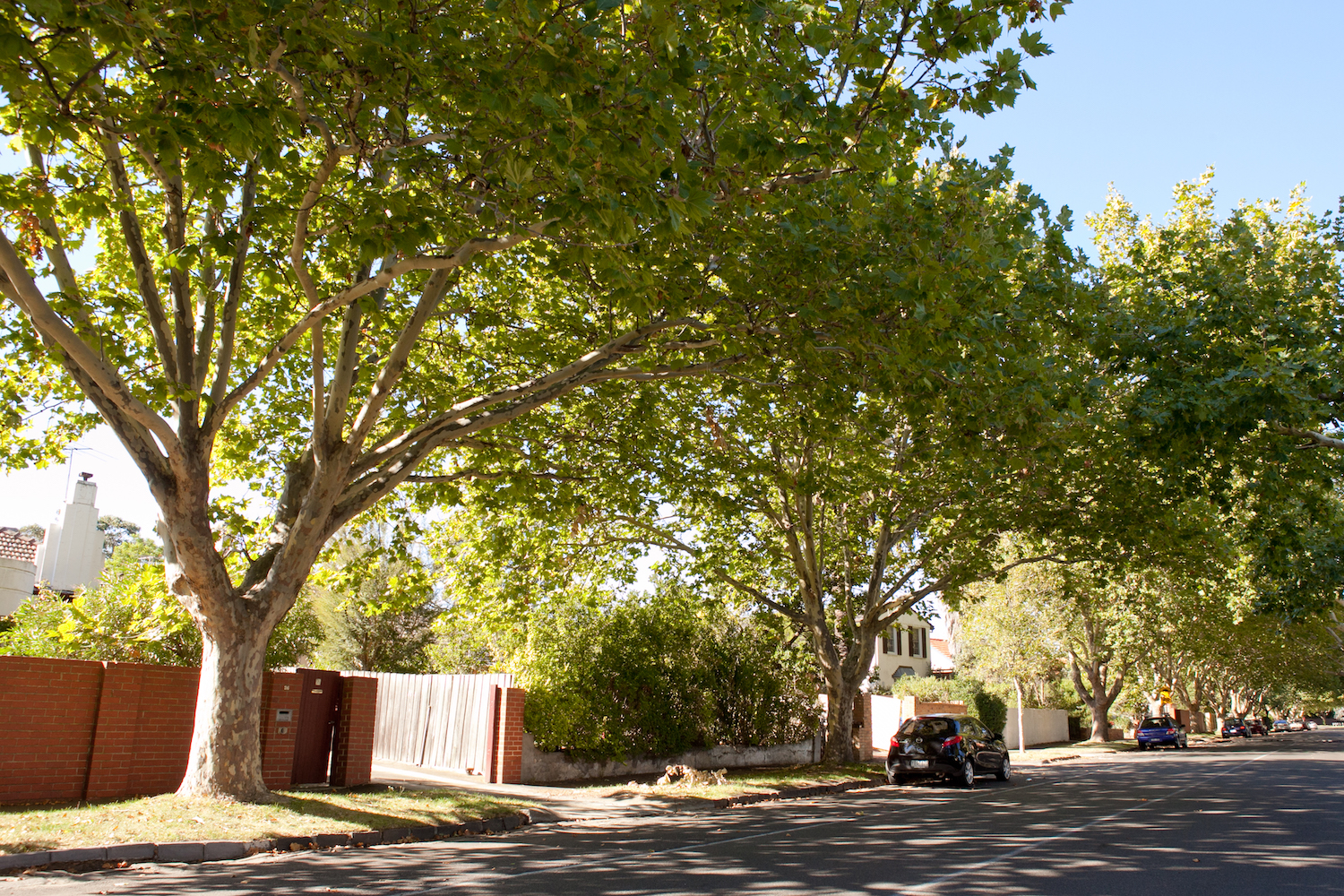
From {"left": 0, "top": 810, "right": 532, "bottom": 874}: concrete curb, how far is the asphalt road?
0.32 m

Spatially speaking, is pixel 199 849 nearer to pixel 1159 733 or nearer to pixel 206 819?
pixel 206 819

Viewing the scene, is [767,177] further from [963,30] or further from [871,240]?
[963,30]

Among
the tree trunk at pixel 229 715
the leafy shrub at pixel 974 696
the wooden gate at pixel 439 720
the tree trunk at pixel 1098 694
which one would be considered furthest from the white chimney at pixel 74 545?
the tree trunk at pixel 1098 694

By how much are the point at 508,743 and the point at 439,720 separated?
9.35 feet

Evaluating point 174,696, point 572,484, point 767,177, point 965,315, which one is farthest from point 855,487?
point 174,696

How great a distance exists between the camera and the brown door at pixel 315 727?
13312 mm

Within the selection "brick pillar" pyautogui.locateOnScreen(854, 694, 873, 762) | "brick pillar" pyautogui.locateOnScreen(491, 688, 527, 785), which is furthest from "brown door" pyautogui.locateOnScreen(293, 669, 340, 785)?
"brick pillar" pyautogui.locateOnScreen(854, 694, 873, 762)

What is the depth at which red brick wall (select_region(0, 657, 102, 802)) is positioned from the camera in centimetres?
1043

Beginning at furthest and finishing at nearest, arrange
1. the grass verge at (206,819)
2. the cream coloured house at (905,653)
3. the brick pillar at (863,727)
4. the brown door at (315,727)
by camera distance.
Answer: the cream coloured house at (905,653), the brick pillar at (863,727), the brown door at (315,727), the grass verge at (206,819)

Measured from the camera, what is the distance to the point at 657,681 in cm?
1852

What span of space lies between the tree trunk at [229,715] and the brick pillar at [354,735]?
304cm

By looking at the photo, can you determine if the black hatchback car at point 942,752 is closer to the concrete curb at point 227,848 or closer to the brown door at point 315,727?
the concrete curb at point 227,848

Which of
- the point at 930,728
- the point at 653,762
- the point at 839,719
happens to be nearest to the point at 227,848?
the point at 653,762

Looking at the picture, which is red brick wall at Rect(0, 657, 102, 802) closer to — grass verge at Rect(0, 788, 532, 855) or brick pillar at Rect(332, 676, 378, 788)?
grass verge at Rect(0, 788, 532, 855)
